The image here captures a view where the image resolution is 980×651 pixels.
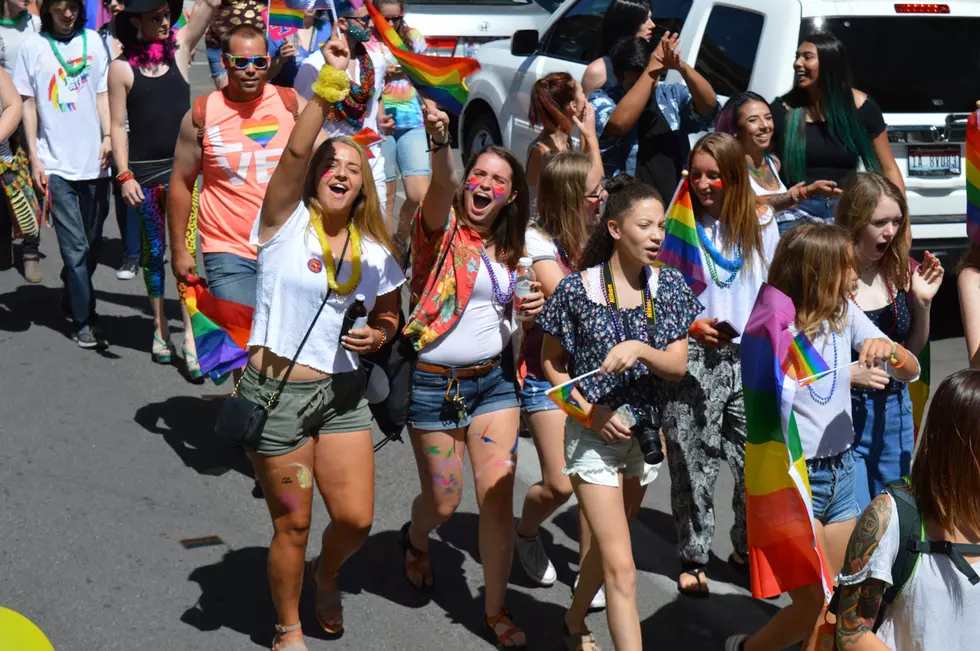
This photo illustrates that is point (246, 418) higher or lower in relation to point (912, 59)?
lower

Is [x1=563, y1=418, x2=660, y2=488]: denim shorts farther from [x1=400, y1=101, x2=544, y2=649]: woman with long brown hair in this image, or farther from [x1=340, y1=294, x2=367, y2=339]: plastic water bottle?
[x1=340, y1=294, x2=367, y2=339]: plastic water bottle

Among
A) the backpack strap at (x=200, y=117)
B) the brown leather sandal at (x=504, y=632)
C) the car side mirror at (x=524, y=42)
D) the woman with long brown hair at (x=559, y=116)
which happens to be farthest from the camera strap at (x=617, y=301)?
the car side mirror at (x=524, y=42)

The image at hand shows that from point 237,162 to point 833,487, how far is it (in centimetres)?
313

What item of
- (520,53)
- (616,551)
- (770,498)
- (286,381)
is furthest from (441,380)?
(520,53)

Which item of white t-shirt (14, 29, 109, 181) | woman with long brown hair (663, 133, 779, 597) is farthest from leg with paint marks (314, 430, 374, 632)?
white t-shirt (14, 29, 109, 181)

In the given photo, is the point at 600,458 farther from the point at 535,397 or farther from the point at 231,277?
the point at 231,277

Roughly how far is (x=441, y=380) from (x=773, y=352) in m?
1.34

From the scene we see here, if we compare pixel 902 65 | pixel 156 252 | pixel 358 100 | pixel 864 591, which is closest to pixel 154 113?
pixel 156 252

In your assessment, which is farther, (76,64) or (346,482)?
(76,64)

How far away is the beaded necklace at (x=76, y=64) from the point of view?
8.57m

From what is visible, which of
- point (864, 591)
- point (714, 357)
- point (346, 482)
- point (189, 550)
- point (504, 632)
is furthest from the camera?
point (189, 550)

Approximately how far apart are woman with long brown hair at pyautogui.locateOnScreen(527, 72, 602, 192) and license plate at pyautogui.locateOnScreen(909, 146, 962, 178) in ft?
7.88

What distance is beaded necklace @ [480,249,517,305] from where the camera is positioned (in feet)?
16.3

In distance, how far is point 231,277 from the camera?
6.00m
